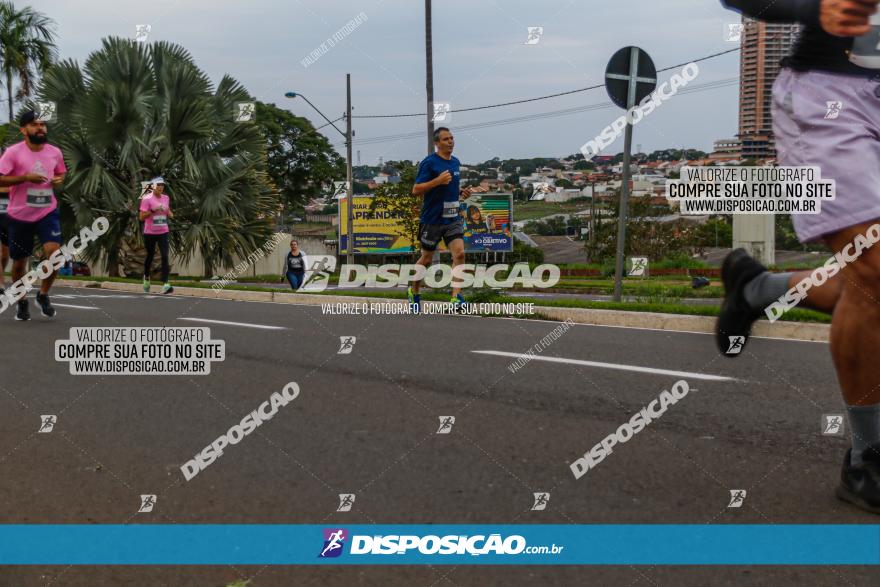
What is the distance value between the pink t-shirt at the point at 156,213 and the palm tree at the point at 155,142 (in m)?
7.28

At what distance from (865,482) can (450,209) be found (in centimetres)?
792

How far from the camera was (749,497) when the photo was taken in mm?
3293

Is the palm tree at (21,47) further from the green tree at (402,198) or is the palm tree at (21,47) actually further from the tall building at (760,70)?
the tall building at (760,70)

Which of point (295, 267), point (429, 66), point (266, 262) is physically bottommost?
point (266, 262)

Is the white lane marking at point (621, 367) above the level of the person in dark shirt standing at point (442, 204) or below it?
below

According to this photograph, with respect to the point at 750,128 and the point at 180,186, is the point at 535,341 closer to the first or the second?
the point at 750,128

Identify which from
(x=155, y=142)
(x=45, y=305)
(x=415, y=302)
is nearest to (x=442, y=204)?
(x=415, y=302)

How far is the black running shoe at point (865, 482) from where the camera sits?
3.05 metres

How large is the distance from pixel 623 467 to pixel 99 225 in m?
19.8

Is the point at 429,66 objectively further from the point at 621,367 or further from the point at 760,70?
the point at 760,70

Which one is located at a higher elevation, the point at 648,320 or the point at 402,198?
the point at 402,198

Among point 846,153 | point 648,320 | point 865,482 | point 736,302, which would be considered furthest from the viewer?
point 648,320

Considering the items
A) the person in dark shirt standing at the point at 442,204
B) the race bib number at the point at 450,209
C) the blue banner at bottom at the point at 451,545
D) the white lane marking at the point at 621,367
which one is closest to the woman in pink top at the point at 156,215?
the person in dark shirt standing at the point at 442,204

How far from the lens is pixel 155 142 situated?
72.9 ft
